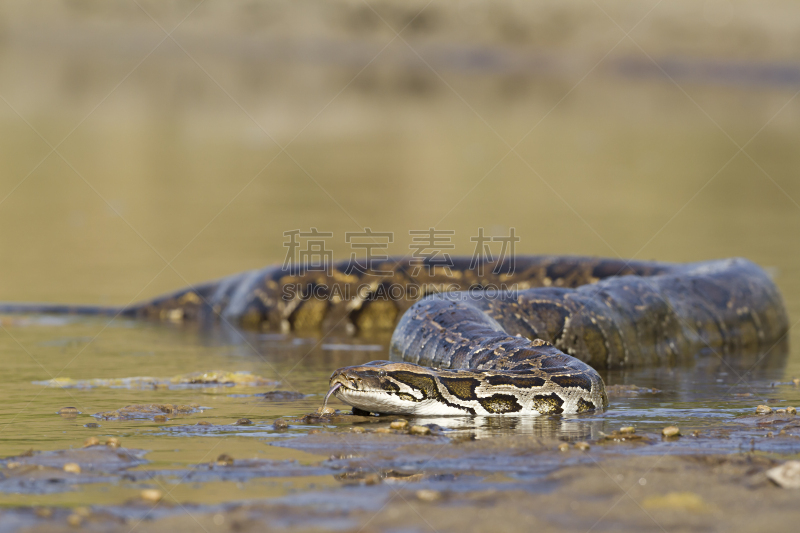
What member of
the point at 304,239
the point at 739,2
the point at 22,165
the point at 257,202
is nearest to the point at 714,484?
the point at 304,239

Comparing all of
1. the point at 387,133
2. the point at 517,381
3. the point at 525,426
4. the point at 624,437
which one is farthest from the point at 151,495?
the point at 387,133

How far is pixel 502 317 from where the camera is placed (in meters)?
9.27

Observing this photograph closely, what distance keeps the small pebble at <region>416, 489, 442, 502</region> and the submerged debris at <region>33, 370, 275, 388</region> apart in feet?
11.4

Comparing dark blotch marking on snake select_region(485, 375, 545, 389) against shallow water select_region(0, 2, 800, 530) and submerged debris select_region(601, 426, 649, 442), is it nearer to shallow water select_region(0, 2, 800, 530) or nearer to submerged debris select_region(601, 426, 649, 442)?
shallow water select_region(0, 2, 800, 530)

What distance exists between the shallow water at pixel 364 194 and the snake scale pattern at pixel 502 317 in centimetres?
29

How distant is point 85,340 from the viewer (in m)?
10.4

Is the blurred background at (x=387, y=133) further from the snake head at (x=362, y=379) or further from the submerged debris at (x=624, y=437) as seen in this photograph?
the submerged debris at (x=624, y=437)

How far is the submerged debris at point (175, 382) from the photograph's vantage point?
320 inches

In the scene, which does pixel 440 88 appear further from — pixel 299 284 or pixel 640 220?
pixel 299 284

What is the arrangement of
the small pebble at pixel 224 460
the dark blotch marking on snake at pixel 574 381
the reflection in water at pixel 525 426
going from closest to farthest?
the small pebble at pixel 224 460 → the reflection in water at pixel 525 426 → the dark blotch marking on snake at pixel 574 381

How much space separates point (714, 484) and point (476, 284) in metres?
7.17

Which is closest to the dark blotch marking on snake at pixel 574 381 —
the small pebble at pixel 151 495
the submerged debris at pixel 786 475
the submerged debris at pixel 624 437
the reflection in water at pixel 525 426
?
the reflection in water at pixel 525 426

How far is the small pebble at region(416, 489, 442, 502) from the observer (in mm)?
4914

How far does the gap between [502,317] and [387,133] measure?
83.7ft
